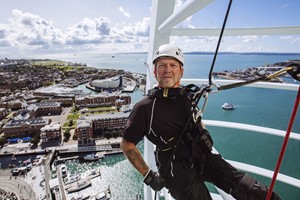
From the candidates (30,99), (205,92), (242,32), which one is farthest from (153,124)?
(30,99)

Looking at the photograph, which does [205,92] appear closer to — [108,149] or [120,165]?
[120,165]

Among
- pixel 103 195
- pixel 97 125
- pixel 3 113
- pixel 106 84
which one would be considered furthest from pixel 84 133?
pixel 106 84

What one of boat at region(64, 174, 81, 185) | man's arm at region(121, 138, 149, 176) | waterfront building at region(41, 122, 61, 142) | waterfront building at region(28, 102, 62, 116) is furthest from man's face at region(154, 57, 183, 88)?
waterfront building at region(28, 102, 62, 116)

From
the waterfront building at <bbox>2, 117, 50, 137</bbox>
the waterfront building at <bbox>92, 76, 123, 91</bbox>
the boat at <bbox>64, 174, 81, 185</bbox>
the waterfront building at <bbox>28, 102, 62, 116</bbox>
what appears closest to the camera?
the boat at <bbox>64, 174, 81, 185</bbox>

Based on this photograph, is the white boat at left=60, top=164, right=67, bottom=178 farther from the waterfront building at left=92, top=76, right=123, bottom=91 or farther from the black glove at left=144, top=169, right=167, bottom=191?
the waterfront building at left=92, top=76, right=123, bottom=91

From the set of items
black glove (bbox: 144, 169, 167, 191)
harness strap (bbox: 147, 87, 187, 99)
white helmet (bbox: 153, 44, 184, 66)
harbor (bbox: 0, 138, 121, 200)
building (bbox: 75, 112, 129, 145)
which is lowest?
harbor (bbox: 0, 138, 121, 200)

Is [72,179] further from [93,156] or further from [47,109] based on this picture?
[47,109]
